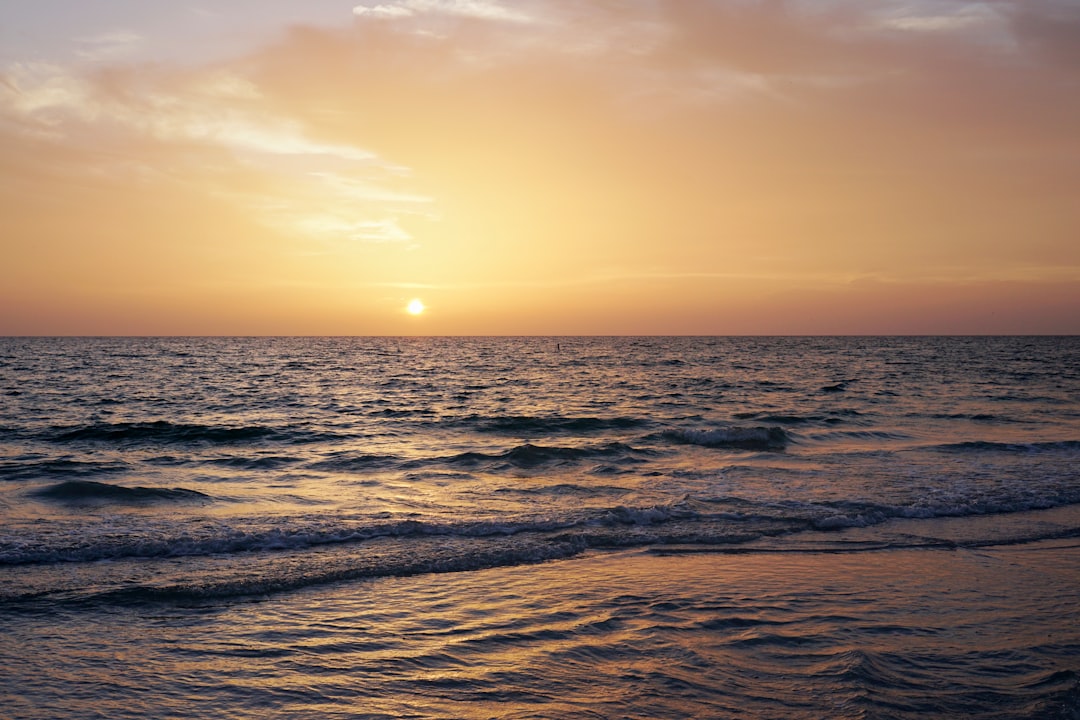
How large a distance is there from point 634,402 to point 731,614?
33.0 meters

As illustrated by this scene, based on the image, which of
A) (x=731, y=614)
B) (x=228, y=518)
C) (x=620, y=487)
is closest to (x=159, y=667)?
(x=731, y=614)

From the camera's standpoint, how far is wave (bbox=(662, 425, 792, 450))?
2589cm

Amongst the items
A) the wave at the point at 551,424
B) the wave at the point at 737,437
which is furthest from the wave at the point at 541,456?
the wave at the point at 551,424

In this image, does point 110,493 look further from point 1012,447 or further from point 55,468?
point 1012,447

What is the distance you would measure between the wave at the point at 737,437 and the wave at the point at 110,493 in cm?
1634

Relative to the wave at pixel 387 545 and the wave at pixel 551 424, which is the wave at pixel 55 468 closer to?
the wave at pixel 387 545

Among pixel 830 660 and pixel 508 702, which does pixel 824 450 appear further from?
pixel 508 702

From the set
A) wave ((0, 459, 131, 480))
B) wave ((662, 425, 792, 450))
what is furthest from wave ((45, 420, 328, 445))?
wave ((662, 425, 792, 450))

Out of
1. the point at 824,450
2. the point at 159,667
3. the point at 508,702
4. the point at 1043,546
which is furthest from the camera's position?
the point at 824,450

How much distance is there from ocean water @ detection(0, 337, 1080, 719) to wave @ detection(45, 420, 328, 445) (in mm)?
384

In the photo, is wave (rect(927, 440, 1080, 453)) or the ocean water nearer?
the ocean water

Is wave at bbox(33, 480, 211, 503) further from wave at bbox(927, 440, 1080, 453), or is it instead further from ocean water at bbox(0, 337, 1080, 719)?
wave at bbox(927, 440, 1080, 453)

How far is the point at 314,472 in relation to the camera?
20.1 meters

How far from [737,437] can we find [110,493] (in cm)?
1972
